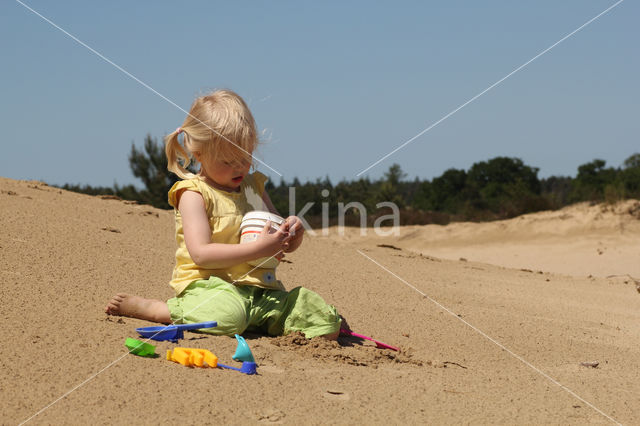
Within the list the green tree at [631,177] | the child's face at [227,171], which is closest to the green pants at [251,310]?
the child's face at [227,171]

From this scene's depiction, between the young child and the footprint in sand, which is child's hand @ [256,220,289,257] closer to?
the young child

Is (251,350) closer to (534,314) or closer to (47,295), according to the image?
(47,295)

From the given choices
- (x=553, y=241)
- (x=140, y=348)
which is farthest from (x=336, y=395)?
(x=553, y=241)

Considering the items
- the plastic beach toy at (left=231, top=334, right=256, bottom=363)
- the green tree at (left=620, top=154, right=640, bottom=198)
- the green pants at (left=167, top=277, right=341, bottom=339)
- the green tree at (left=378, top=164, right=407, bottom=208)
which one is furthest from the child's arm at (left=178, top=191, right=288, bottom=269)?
the green tree at (left=378, top=164, right=407, bottom=208)

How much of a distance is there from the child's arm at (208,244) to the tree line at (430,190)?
→ 1399cm

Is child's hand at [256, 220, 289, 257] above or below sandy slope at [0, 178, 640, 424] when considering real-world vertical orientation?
above

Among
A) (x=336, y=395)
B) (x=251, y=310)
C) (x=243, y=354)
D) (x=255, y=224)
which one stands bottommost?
(x=336, y=395)

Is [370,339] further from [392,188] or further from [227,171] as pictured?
[392,188]

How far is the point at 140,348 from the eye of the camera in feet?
9.49

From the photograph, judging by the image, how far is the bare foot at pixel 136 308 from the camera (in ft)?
11.5

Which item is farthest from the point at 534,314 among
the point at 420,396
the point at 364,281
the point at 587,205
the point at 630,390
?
the point at 587,205

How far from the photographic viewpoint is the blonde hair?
3.56 m

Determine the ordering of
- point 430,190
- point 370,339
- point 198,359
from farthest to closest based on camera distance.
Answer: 1. point 430,190
2. point 370,339
3. point 198,359

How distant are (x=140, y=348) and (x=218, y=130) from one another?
1240mm
